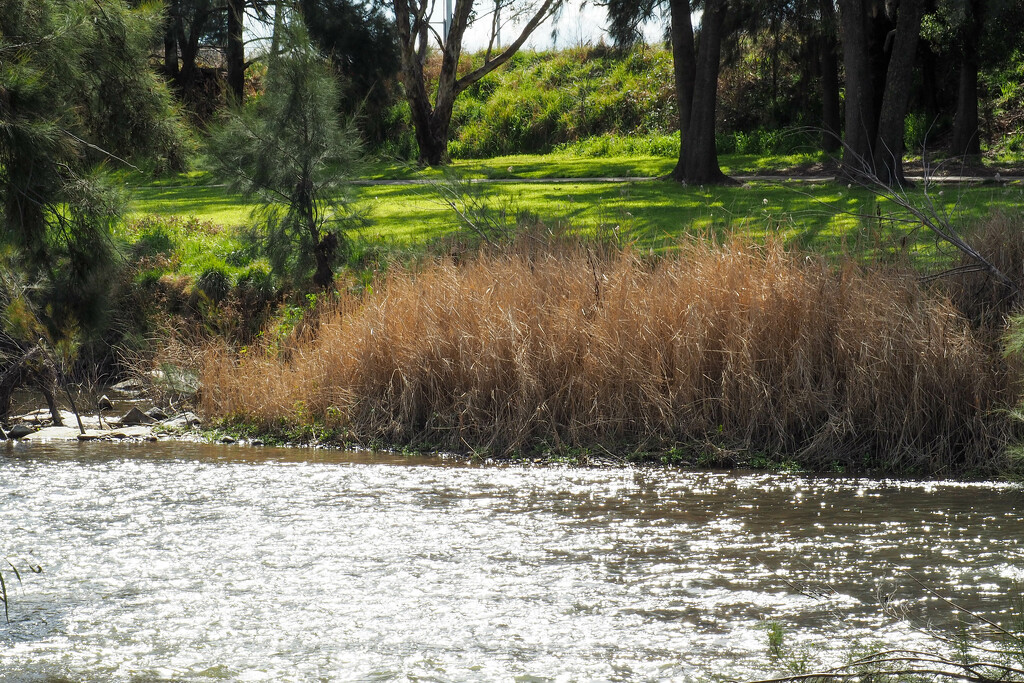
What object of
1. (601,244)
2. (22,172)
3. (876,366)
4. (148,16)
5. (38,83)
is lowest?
(876,366)

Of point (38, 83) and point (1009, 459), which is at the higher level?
point (38, 83)

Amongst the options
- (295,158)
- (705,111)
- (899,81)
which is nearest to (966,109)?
(899,81)

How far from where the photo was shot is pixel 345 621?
555 centimetres

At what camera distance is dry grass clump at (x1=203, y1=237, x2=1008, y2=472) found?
8.81 metres

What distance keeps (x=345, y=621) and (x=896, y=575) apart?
10.6 feet

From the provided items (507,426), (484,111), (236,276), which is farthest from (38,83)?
(484,111)

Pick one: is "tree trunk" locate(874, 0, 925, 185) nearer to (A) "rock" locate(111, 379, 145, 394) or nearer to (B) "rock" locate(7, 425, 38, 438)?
(A) "rock" locate(111, 379, 145, 394)

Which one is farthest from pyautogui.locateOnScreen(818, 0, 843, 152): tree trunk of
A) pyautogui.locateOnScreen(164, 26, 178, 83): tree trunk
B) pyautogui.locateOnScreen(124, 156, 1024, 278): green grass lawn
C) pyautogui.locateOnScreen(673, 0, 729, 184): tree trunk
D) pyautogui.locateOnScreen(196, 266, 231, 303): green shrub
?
pyautogui.locateOnScreen(164, 26, 178, 83): tree trunk

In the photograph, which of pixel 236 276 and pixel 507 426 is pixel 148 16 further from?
pixel 507 426

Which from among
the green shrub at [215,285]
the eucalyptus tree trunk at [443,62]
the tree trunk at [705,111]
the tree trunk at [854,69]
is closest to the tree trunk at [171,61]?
the eucalyptus tree trunk at [443,62]

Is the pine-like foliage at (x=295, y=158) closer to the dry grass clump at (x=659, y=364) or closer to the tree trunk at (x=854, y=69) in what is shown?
the dry grass clump at (x=659, y=364)

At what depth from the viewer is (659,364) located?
31.0ft

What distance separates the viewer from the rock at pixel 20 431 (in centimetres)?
1081

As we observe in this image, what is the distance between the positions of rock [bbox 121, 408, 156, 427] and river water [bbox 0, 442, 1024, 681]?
2230 millimetres
